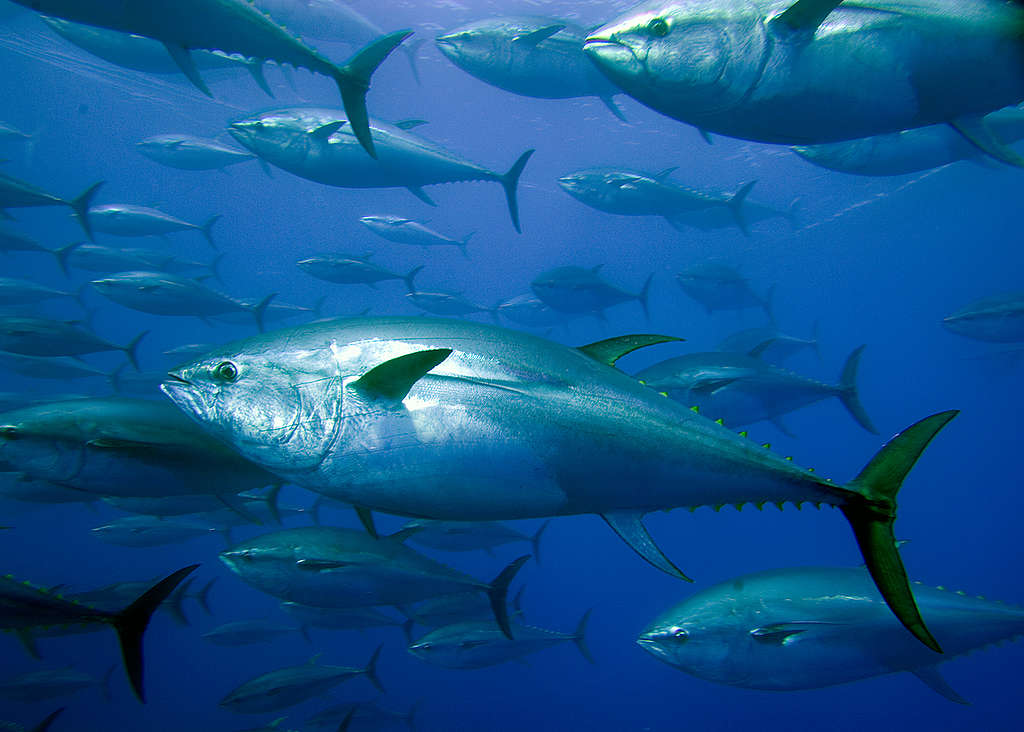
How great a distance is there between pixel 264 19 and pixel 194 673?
17.0m

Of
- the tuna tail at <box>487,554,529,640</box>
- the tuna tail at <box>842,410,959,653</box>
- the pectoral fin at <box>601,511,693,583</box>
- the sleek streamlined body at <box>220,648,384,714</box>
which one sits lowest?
the sleek streamlined body at <box>220,648,384,714</box>

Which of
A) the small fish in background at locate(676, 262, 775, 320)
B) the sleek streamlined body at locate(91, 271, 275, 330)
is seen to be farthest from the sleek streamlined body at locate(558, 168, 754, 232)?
the sleek streamlined body at locate(91, 271, 275, 330)

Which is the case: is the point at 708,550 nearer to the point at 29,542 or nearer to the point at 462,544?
the point at 462,544

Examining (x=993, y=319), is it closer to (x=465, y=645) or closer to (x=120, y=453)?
(x=465, y=645)

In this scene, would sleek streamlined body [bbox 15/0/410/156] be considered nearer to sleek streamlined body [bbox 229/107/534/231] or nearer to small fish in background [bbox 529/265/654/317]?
sleek streamlined body [bbox 229/107/534/231]

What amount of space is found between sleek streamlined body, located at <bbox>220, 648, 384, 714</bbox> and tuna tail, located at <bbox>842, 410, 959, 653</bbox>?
477 centimetres

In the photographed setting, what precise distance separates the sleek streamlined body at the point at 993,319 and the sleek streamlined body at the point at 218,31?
8597mm

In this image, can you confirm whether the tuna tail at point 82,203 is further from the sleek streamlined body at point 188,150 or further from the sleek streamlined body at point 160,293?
the sleek streamlined body at point 188,150

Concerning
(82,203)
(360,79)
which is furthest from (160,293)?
(360,79)

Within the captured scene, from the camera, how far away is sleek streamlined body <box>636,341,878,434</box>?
3564 mm

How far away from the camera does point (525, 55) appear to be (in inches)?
163

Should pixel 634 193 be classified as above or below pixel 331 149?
above

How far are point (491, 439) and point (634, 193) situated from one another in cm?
653

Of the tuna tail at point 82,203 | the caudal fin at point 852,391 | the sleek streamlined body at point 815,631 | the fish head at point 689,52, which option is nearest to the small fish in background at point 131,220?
the tuna tail at point 82,203
